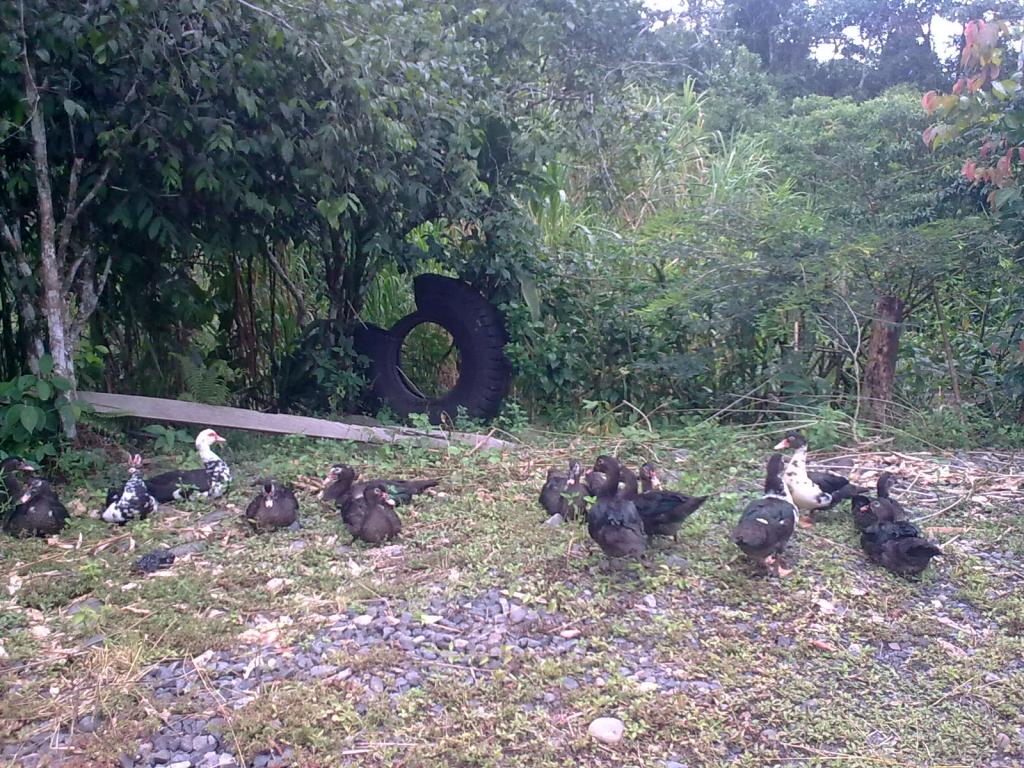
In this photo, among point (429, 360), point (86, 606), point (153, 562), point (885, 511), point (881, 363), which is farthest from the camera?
point (429, 360)

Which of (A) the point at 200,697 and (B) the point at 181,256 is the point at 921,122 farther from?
(A) the point at 200,697

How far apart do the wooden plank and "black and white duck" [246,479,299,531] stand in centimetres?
205

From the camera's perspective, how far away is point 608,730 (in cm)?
354

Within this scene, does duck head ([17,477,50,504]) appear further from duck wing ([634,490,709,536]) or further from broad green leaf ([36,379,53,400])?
duck wing ([634,490,709,536])

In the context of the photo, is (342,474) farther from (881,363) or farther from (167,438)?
(881,363)

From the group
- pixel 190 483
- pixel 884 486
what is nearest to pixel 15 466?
pixel 190 483

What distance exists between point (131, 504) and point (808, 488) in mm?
4314

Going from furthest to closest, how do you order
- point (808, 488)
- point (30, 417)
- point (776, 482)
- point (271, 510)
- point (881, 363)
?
point (881, 363)
point (30, 417)
point (808, 488)
point (271, 510)
point (776, 482)

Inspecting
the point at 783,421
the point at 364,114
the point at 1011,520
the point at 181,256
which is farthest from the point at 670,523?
the point at 181,256

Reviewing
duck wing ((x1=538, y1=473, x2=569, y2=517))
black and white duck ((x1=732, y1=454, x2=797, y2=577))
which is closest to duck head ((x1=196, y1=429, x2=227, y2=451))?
duck wing ((x1=538, y1=473, x2=569, y2=517))

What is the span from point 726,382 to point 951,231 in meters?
2.50

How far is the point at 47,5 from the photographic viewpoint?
5.95 m

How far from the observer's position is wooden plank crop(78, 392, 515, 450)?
24.3 ft

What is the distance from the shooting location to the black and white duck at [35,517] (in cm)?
548
